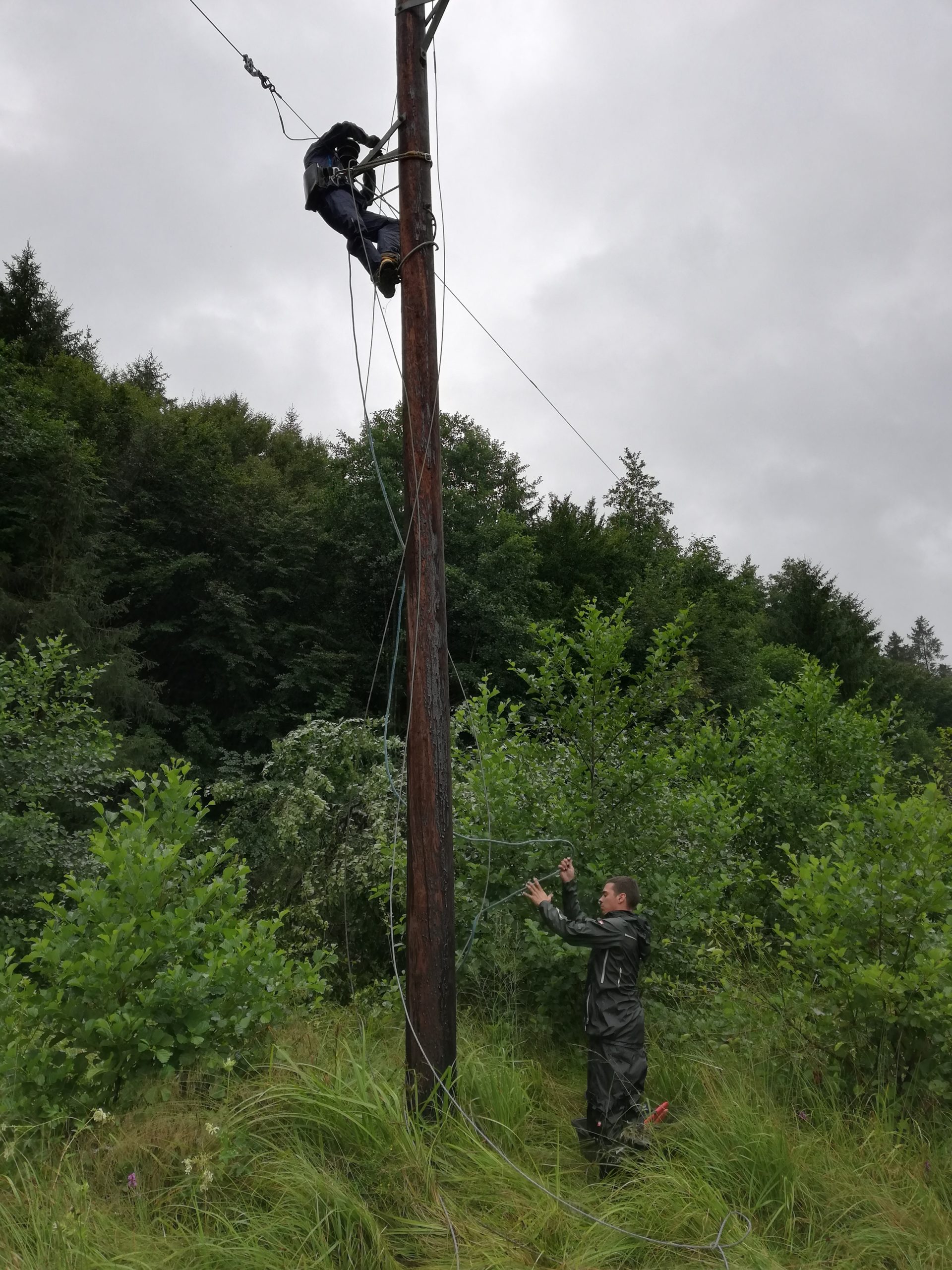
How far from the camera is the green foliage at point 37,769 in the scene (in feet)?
37.1

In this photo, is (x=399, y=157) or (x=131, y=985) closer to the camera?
(x=131, y=985)

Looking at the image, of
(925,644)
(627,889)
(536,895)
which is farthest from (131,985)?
(925,644)

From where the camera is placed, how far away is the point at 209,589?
24469mm

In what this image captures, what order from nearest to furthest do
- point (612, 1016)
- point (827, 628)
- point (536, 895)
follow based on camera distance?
1. point (612, 1016)
2. point (536, 895)
3. point (827, 628)

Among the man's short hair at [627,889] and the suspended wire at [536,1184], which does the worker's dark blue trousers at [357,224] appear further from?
the man's short hair at [627,889]

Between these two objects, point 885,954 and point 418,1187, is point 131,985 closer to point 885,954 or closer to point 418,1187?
point 418,1187

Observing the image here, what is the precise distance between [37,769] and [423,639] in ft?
28.8

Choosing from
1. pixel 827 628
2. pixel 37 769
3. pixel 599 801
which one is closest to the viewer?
pixel 599 801

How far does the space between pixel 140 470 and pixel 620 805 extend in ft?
77.4

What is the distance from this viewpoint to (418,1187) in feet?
12.6

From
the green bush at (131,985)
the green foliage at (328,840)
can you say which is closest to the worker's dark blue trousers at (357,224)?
the green bush at (131,985)

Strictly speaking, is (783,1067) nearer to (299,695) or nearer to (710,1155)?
(710,1155)

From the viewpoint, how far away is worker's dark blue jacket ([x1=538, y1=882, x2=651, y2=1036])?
4.68 meters

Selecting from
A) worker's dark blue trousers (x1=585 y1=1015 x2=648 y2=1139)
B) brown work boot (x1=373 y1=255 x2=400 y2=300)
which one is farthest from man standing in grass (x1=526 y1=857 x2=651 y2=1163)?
brown work boot (x1=373 y1=255 x2=400 y2=300)
